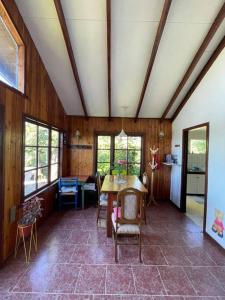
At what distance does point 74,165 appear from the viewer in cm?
610

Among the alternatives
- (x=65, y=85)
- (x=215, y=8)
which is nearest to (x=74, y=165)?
(x=65, y=85)

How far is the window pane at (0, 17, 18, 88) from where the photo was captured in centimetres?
270

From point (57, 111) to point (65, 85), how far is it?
2.48 ft

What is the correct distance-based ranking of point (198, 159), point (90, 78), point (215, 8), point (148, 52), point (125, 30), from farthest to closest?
1. point (198, 159)
2. point (90, 78)
3. point (148, 52)
4. point (125, 30)
5. point (215, 8)

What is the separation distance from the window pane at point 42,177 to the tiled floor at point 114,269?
95 centimetres

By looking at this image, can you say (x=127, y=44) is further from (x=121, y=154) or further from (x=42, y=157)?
(x=121, y=154)

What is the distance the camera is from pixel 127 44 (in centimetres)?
343

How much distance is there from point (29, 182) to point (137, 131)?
359 centimetres

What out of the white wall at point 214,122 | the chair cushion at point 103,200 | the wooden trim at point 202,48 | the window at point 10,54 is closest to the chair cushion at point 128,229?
the chair cushion at point 103,200

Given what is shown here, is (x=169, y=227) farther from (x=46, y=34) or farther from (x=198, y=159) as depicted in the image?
(x=46, y=34)

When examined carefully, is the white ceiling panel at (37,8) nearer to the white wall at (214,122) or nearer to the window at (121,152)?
the white wall at (214,122)

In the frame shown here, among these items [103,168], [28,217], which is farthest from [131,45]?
[103,168]

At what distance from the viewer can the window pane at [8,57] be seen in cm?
270

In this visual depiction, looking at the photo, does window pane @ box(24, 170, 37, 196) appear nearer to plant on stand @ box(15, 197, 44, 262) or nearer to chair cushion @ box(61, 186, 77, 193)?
plant on stand @ box(15, 197, 44, 262)
